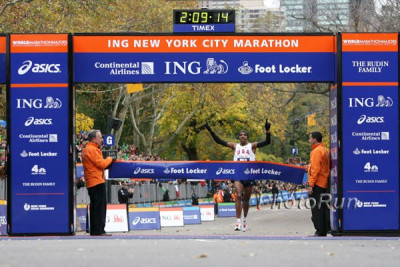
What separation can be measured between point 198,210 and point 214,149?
40859 mm

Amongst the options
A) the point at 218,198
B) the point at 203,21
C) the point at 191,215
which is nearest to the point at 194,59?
the point at 203,21

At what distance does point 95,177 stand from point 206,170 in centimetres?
269

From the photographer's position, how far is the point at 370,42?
1809 cm

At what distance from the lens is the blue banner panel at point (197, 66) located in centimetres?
1812

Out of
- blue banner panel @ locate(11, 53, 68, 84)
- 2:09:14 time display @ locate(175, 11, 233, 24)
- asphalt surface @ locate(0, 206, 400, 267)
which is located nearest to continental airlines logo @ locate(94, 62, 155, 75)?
blue banner panel @ locate(11, 53, 68, 84)

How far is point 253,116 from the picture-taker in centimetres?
7231

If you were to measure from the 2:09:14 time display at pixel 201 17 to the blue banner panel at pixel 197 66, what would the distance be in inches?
23.0

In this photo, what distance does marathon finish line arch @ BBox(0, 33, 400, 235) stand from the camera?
17.8m

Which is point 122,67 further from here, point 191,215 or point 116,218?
point 191,215

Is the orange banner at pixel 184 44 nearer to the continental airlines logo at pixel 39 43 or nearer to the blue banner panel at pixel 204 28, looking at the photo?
the blue banner panel at pixel 204 28

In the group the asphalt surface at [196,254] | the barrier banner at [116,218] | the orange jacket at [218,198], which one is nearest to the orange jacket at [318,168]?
the asphalt surface at [196,254]

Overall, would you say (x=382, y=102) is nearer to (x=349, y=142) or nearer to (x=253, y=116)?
(x=349, y=142)

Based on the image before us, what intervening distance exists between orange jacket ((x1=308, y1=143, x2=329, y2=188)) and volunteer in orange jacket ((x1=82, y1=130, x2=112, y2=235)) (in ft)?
11.2

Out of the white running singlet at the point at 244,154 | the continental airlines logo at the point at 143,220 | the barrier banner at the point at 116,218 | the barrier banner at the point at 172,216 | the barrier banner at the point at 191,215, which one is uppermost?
the white running singlet at the point at 244,154
